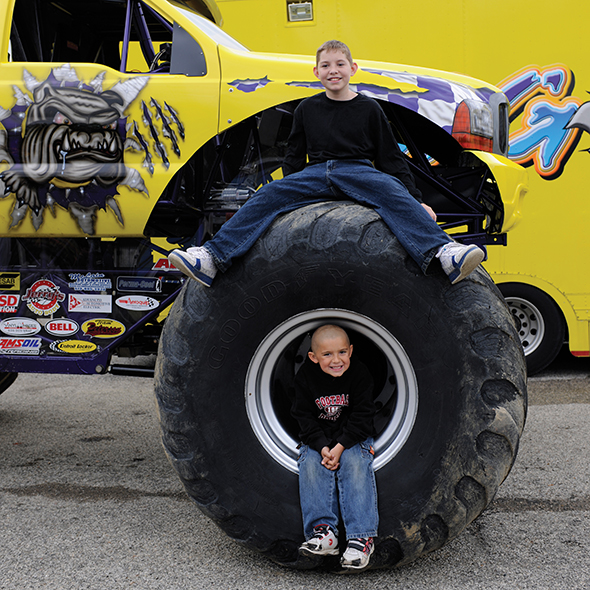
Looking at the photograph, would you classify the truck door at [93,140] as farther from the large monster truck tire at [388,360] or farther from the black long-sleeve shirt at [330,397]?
the black long-sleeve shirt at [330,397]

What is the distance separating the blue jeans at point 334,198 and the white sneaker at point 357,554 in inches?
41.3

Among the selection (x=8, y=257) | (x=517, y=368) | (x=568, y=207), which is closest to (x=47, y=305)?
(x=8, y=257)

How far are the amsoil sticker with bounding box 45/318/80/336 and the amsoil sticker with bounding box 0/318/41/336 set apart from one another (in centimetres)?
6

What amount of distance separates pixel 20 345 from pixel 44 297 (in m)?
0.30

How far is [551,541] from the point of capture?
2.61 m

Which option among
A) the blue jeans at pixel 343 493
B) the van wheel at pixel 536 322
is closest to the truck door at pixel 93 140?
the blue jeans at pixel 343 493

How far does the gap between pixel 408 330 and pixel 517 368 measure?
17.0 inches

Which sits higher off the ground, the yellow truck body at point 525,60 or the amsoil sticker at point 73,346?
the yellow truck body at point 525,60

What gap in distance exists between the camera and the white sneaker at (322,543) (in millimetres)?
2178

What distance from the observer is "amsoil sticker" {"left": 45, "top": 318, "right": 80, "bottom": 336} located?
3369 mm

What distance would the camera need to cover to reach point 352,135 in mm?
2828

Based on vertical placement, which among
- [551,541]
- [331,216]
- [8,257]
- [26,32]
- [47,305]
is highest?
[26,32]

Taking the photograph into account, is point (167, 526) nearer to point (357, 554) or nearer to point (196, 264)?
point (357, 554)

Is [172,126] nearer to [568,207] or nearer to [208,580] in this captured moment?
[208,580]
